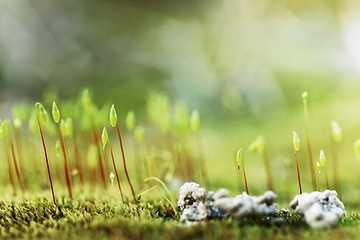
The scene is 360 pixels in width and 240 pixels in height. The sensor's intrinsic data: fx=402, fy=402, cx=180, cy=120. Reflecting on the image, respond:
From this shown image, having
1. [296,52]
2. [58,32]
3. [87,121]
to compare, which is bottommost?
[87,121]

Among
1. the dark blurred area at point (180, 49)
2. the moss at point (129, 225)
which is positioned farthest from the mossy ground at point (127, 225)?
the dark blurred area at point (180, 49)

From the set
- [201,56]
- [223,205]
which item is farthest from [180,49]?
[223,205]

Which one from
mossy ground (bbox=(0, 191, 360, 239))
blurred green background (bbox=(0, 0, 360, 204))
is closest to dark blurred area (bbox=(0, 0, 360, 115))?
blurred green background (bbox=(0, 0, 360, 204))

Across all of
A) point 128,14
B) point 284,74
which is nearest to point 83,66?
point 128,14

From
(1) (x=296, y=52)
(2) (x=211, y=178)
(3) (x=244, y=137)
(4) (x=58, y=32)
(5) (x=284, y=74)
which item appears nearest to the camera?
(2) (x=211, y=178)

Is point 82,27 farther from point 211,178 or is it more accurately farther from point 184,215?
point 184,215

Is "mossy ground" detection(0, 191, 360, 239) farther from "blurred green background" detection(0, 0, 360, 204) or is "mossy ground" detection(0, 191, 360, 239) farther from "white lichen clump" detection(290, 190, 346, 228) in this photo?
"blurred green background" detection(0, 0, 360, 204)
